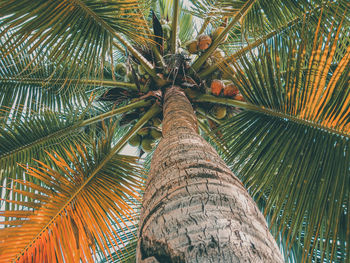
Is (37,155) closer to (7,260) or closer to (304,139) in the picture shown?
(7,260)

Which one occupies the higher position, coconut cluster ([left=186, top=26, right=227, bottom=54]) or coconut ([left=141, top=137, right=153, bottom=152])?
coconut cluster ([left=186, top=26, right=227, bottom=54])

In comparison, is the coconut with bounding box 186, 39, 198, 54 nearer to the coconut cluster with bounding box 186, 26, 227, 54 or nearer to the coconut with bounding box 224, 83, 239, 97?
the coconut cluster with bounding box 186, 26, 227, 54

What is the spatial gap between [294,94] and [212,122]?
4.36 ft

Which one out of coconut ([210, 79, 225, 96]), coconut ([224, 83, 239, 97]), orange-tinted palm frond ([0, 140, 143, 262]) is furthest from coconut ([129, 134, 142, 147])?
coconut ([224, 83, 239, 97])

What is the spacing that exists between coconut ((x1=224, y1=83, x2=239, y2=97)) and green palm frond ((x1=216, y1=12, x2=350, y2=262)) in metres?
0.36

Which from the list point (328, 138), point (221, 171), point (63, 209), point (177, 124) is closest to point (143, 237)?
point (221, 171)

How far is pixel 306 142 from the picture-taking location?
2088 millimetres

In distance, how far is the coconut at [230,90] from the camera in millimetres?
2788

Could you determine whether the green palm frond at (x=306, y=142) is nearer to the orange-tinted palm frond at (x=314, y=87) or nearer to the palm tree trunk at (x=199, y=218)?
the orange-tinted palm frond at (x=314, y=87)

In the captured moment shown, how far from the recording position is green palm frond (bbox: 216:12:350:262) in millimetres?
1807

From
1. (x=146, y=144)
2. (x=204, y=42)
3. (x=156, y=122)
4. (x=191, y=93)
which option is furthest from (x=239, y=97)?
(x=146, y=144)

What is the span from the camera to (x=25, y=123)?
121 inches

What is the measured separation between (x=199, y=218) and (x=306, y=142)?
1.53 meters

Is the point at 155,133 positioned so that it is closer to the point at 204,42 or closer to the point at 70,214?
the point at 204,42
